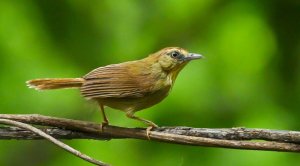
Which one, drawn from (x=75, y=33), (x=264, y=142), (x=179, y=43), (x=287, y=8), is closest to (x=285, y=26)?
(x=287, y=8)

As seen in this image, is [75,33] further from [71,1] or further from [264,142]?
[264,142]

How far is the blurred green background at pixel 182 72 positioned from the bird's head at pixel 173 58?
1.54 feet

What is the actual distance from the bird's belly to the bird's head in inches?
7.8

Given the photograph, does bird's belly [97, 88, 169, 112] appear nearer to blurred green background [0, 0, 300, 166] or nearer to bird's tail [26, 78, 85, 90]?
bird's tail [26, 78, 85, 90]

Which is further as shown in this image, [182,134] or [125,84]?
[125,84]

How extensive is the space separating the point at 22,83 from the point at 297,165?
1.52 metres

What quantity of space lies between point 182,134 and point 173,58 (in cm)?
89

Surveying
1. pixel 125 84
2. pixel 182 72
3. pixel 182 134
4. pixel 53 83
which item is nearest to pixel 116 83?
pixel 125 84

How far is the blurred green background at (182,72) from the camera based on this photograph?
416 centimetres

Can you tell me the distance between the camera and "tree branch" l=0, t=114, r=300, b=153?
2.70 metres

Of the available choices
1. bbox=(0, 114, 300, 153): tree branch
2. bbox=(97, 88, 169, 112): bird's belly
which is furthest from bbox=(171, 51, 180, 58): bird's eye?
bbox=(0, 114, 300, 153): tree branch

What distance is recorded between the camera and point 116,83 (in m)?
3.37

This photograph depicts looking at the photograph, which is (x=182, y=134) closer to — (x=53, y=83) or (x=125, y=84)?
(x=125, y=84)

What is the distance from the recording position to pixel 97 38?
15.2 ft
